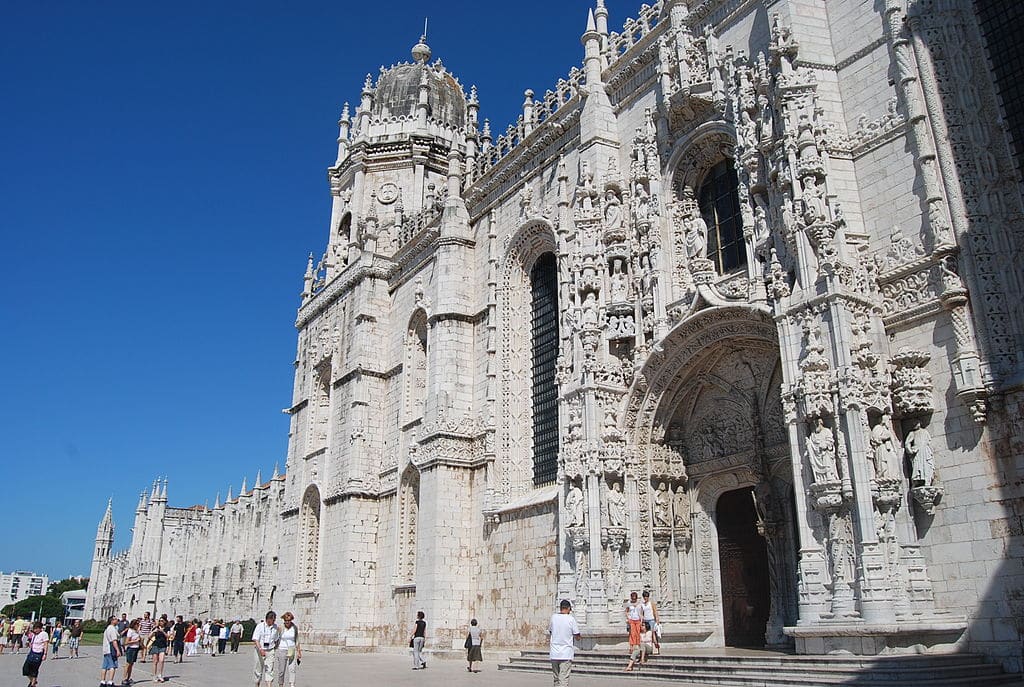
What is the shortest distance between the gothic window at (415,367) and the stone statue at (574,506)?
33.9 ft

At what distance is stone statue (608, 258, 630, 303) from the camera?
64.4 ft

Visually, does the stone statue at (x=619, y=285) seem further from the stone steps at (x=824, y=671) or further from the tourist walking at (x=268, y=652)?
the tourist walking at (x=268, y=652)

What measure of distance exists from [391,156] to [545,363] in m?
A: 16.5

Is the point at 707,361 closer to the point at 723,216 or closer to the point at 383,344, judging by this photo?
the point at 723,216

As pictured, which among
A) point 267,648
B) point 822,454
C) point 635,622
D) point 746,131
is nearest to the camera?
point 267,648

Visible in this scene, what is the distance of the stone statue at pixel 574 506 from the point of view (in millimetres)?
18531

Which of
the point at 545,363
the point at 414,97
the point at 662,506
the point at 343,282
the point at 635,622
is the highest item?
the point at 414,97

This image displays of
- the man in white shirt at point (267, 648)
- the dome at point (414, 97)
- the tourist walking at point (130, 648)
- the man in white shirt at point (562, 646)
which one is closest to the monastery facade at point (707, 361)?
the man in white shirt at point (562, 646)

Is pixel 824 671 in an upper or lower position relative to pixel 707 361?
lower

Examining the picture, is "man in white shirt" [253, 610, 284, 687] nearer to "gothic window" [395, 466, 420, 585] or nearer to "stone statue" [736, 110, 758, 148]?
"stone statue" [736, 110, 758, 148]

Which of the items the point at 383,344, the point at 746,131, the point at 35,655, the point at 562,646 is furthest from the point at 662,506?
the point at 383,344

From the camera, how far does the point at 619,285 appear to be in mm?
19703

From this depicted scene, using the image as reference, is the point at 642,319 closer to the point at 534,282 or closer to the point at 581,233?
the point at 581,233

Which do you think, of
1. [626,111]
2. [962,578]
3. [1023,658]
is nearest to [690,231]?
[626,111]
